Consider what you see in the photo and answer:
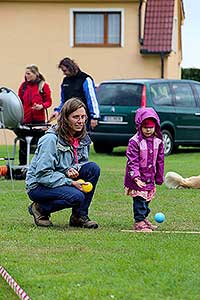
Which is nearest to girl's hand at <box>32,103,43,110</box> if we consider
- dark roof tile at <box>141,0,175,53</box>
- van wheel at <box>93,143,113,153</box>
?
van wheel at <box>93,143,113,153</box>

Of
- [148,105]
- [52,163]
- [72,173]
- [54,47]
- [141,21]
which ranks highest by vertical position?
[141,21]

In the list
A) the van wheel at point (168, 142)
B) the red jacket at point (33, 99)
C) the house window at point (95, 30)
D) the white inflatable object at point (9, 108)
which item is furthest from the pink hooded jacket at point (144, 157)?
the house window at point (95, 30)

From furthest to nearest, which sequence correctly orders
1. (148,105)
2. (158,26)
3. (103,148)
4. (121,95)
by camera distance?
1. (158,26)
2. (103,148)
3. (121,95)
4. (148,105)

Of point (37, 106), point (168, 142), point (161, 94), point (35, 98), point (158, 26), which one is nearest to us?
point (37, 106)

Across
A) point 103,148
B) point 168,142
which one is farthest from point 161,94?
point 103,148

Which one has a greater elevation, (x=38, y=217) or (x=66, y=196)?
(x=66, y=196)

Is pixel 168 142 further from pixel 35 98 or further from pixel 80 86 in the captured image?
pixel 80 86

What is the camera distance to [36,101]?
1554 cm

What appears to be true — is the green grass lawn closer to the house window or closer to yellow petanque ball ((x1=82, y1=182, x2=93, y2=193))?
yellow petanque ball ((x1=82, y1=182, x2=93, y2=193))

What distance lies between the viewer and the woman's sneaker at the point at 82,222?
9531mm

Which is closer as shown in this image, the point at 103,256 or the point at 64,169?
the point at 103,256

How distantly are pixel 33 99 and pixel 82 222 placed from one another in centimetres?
626

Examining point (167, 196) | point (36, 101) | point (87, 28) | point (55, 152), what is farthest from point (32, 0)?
point (55, 152)

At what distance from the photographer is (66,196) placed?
9273mm
